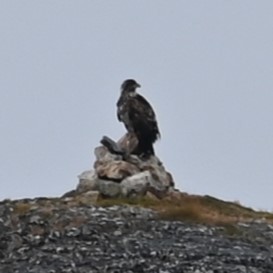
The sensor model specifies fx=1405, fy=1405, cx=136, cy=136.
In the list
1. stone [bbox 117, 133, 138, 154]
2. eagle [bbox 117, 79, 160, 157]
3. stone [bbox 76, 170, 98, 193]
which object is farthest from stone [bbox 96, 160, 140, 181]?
eagle [bbox 117, 79, 160, 157]

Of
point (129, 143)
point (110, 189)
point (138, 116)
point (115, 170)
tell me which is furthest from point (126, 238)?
point (138, 116)

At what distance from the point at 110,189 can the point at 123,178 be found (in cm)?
62

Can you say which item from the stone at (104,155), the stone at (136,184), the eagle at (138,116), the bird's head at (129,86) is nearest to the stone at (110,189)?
the stone at (136,184)

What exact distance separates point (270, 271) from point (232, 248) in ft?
5.71

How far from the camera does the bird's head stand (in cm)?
4441

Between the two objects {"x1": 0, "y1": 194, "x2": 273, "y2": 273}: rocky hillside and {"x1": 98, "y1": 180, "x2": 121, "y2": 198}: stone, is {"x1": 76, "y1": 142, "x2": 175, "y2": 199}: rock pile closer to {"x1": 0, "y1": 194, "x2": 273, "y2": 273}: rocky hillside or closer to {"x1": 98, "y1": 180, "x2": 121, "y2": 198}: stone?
{"x1": 98, "y1": 180, "x2": 121, "y2": 198}: stone

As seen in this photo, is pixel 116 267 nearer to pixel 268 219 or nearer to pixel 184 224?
pixel 184 224

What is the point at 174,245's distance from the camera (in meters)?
35.2

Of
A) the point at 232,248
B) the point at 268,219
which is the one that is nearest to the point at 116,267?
the point at 232,248

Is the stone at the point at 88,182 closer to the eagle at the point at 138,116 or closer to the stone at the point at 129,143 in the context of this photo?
the stone at the point at 129,143

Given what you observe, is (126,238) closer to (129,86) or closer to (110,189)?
(110,189)

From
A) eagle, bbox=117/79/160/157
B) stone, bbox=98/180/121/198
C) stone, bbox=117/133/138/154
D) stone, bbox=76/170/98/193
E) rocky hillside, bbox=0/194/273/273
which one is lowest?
rocky hillside, bbox=0/194/273/273

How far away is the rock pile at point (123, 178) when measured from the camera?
135 feet

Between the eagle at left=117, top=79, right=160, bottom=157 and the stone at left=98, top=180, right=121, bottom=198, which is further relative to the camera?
the eagle at left=117, top=79, right=160, bottom=157
